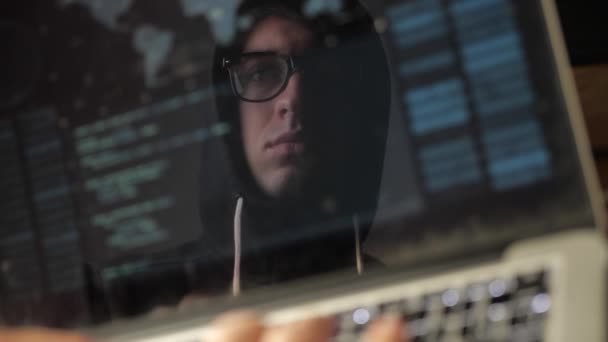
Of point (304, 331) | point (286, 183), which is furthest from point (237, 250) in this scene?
point (304, 331)

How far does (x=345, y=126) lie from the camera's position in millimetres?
594

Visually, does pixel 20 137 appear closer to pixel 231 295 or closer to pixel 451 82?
pixel 231 295

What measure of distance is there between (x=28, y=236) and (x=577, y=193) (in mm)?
552

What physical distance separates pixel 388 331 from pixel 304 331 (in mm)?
65

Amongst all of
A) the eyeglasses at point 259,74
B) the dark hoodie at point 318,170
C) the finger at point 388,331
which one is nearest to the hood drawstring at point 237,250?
the dark hoodie at point 318,170

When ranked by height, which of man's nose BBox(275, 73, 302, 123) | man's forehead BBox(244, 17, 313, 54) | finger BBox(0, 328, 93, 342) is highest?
man's forehead BBox(244, 17, 313, 54)

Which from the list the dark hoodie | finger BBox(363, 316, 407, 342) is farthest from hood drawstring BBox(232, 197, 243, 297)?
finger BBox(363, 316, 407, 342)

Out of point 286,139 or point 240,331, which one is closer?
point 240,331

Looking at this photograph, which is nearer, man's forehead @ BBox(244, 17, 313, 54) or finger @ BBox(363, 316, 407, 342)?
finger @ BBox(363, 316, 407, 342)

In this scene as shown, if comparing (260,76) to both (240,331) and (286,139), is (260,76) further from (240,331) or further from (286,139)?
(240,331)

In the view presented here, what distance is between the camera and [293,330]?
444 mm

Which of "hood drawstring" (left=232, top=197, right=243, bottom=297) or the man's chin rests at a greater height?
the man's chin

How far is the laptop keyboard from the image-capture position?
0.40 m

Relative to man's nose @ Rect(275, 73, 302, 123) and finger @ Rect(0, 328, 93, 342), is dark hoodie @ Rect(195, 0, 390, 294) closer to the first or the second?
man's nose @ Rect(275, 73, 302, 123)
